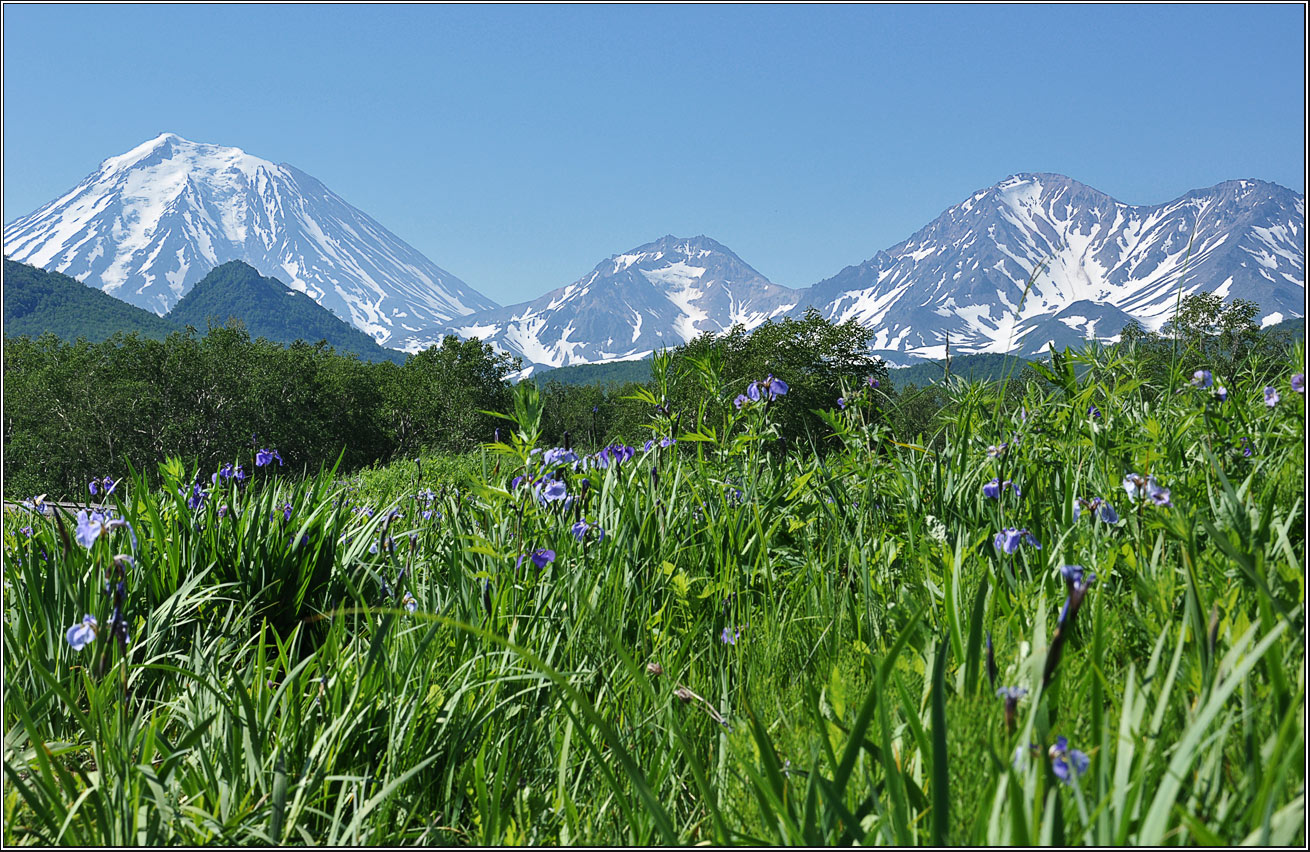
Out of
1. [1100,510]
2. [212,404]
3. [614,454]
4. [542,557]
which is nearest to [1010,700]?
[1100,510]

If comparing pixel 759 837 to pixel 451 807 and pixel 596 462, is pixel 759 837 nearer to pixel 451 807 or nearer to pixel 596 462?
pixel 451 807

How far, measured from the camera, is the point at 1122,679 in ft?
5.30

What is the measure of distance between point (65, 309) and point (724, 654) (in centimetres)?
20948

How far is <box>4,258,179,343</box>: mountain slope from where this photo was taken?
157 m

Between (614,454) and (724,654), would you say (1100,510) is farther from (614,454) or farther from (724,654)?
(614,454)

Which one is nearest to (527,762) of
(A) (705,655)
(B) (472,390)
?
(A) (705,655)

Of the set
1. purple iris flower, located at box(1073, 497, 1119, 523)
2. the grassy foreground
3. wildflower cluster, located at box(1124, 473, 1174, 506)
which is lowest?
the grassy foreground

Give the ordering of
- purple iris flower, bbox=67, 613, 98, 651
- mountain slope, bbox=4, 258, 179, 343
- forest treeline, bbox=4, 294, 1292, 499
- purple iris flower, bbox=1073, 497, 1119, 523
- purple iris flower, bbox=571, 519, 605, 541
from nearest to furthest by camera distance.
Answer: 1. purple iris flower, bbox=67, 613, 98, 651
2. purple iris flower, bbox=1073, 497, 1119, 523
3. purple iris flower, bbox=571, 519, 605, 541
4. forest treeline, bbox=4, 294, 1292, 499
5. mountain slope, bbox=4, 258, 179, 343

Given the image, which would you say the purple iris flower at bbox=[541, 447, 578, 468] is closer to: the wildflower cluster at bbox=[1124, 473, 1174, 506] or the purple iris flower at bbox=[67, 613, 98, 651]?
the purple iris flower at bbox=[67, 613, 98, 651]

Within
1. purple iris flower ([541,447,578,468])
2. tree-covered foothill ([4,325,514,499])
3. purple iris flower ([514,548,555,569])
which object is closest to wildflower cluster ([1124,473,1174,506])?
purple iris flower ([514,548,555,569])

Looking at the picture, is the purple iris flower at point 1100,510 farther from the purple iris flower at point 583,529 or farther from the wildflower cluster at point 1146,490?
the purple iris flower at point 583,529

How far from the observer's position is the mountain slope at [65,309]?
6196 inches

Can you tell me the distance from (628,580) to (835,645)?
75 centimetres

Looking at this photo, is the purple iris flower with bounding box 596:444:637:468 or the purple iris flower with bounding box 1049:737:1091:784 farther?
the purple iris flower with bounding box 596:444:637:468
